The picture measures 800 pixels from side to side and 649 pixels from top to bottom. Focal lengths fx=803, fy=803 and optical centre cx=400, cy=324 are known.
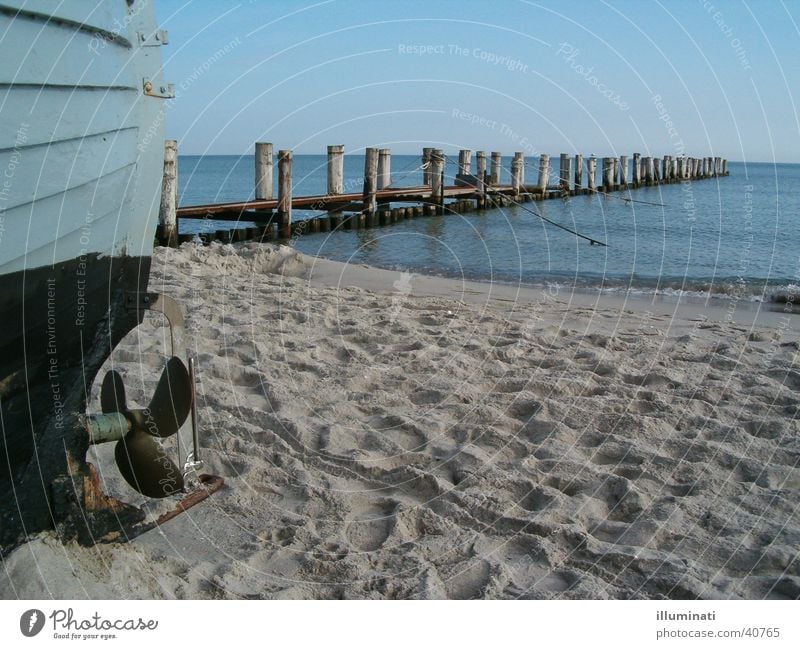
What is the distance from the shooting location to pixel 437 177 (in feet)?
66.1

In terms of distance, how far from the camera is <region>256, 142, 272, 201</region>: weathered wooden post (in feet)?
51.6

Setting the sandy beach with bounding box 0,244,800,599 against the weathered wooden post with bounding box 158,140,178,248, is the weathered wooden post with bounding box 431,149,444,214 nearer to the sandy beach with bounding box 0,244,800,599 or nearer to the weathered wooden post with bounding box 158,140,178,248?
the weathered wooden post with bounding box 158,140,178,248

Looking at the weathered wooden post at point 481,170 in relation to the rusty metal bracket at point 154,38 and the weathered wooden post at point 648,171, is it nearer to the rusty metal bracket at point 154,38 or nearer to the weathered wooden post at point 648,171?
the weathered wooden post at point 648,171

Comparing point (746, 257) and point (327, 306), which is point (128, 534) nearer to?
point (327, 306)

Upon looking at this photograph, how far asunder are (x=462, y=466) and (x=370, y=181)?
49.3 ft

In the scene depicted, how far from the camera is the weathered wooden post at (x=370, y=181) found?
1812 cm

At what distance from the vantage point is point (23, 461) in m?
3.10

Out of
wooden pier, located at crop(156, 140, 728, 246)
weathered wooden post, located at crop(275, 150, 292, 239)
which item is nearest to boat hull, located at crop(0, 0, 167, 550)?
wooden pier, located at crop(156, 140, 728, 246)

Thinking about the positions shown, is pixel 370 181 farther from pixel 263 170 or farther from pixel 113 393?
pixel 113 393

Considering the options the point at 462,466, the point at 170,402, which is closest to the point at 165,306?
the point at 170,402

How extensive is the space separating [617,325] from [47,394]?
17.1ft

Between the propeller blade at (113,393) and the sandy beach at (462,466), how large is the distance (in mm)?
383

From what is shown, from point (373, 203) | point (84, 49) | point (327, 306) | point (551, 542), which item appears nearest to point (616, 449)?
point (551, 542)

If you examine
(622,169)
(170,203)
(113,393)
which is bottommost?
(113,393)
